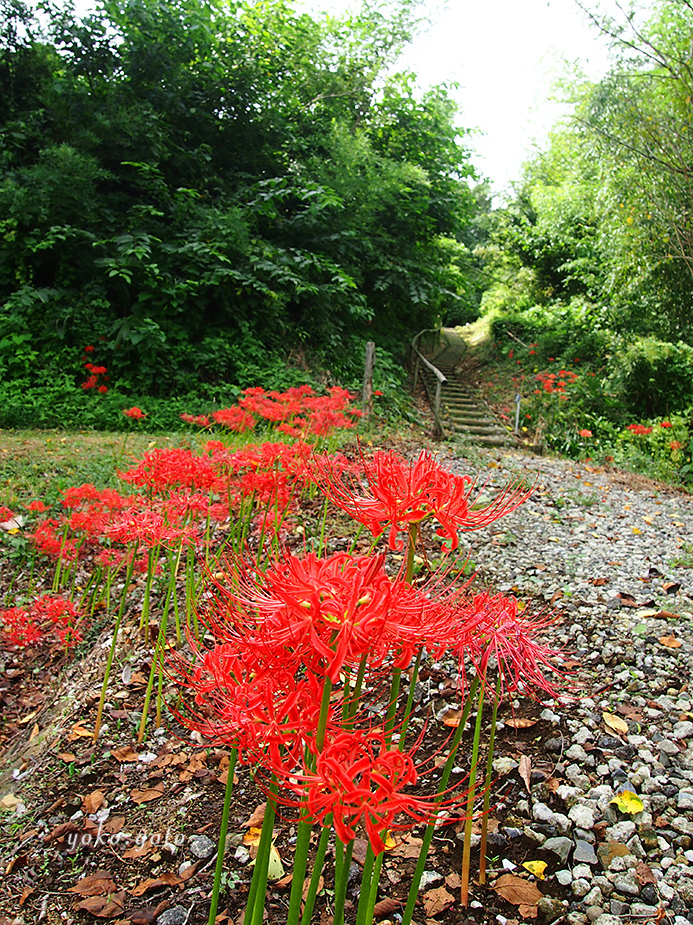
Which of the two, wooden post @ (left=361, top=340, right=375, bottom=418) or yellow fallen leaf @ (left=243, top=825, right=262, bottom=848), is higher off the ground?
wooden post @ (left=361, top=340, right=375, bottom=418)

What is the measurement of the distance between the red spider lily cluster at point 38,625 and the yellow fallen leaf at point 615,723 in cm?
223

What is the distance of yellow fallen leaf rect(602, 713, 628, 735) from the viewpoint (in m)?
1.96

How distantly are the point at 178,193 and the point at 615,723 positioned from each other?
8.91m

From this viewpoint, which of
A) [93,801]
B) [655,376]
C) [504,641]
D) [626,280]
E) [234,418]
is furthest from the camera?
[655,376]

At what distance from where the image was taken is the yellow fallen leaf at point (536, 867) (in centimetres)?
146

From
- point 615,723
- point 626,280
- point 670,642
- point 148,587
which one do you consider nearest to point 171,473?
point 148,587

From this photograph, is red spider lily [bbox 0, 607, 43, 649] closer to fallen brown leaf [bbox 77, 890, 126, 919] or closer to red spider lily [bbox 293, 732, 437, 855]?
fallen brown leaf [bbox 77, 890, 126, 919]

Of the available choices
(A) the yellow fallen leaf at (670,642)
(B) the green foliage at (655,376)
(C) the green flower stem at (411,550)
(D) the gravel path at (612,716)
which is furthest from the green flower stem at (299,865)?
(B) the green foliage at (655,376)

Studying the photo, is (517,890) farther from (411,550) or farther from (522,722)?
(411,550)

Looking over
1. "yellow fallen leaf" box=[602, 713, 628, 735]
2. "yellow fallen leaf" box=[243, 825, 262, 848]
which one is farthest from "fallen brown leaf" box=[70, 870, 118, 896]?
"yellow fallen leaf" box=[602, 713, 628, 735]

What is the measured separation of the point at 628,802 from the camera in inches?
65.7

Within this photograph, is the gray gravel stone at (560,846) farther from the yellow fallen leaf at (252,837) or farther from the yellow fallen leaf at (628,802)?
the yellow fallen leaf at (252,837)

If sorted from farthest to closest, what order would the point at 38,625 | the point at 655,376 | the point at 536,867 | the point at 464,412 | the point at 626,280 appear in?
the point at 464,412 < the point at 655,376 < the point at 626,280 < the point at 38,625 < the point at 536,867

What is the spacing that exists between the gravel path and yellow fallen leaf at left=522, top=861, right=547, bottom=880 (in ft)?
0.11
